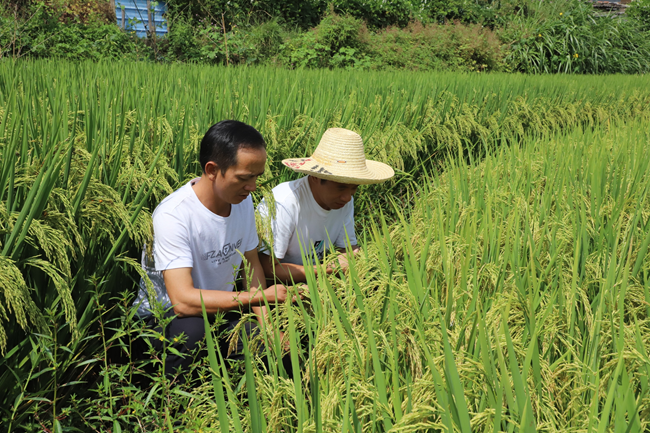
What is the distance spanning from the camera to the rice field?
109cm

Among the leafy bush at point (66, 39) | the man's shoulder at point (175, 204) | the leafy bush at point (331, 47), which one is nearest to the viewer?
the man's shoulder at point (175, 204)

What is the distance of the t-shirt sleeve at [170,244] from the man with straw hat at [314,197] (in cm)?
47

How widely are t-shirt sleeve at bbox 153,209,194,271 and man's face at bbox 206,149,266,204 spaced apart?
201 millimetres

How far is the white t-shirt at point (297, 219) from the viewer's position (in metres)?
2.27

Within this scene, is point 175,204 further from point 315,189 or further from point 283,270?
point 315,189

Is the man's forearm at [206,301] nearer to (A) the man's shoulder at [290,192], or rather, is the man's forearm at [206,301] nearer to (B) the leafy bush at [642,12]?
(A) the man's shoulder at [290,192]

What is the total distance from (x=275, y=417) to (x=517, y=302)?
0.86 m

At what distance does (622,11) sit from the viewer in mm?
21953

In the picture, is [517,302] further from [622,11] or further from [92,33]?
[622,11]

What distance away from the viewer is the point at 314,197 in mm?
2406

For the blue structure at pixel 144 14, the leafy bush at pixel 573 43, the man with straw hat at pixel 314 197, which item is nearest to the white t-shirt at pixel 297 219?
the man with straw hat at pixel 314 197

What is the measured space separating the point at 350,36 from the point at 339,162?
332 inches

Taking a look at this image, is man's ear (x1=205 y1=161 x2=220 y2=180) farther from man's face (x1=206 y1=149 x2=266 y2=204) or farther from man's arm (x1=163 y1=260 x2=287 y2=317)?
man's arm (x1=163 y1=260 x2=287 y2=317)

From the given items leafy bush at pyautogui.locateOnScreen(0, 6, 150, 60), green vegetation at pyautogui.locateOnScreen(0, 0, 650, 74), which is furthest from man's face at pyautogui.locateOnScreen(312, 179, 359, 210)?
leafy bush at pyautogui.locateOnScreen(0, 6, 150, 60)
